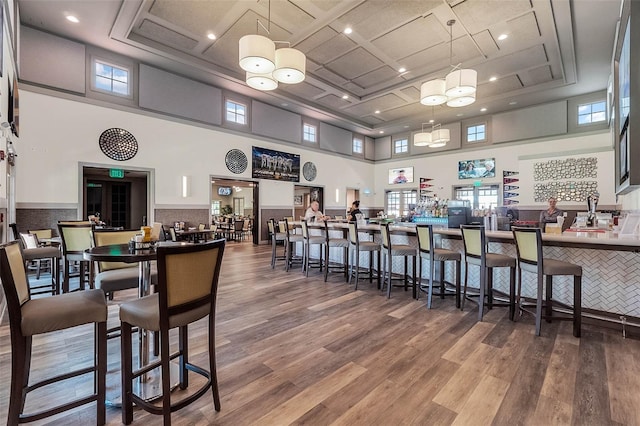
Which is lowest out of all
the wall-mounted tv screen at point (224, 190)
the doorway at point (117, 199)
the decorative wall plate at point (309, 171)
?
the doorway at point (117, 199)

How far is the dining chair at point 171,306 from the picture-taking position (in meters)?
1.50

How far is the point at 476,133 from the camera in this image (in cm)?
1070

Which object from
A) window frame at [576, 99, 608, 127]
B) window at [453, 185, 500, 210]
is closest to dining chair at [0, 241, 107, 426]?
window at [453, 185, 500, 210]

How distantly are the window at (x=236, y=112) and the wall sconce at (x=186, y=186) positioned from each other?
2202 millimetres

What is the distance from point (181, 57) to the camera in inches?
264

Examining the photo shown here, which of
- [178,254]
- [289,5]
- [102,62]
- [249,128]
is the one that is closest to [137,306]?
[178,254]

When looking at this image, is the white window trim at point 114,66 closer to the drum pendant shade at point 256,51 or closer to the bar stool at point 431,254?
the drum pendant shade at point 256,51

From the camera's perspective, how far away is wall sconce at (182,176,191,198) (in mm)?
7688

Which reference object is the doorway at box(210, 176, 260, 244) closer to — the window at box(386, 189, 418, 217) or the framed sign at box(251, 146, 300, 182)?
the framed sign at box(251, 146, 300, 182)

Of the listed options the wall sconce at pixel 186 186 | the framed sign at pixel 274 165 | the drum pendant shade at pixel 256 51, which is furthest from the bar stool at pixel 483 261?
the framed sign at pixel 274 165

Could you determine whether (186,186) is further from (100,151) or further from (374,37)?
(374,37)

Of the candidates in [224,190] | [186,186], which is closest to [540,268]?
[186,186]

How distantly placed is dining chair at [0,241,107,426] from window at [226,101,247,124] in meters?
7.75

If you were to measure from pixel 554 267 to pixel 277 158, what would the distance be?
8.25 metres
